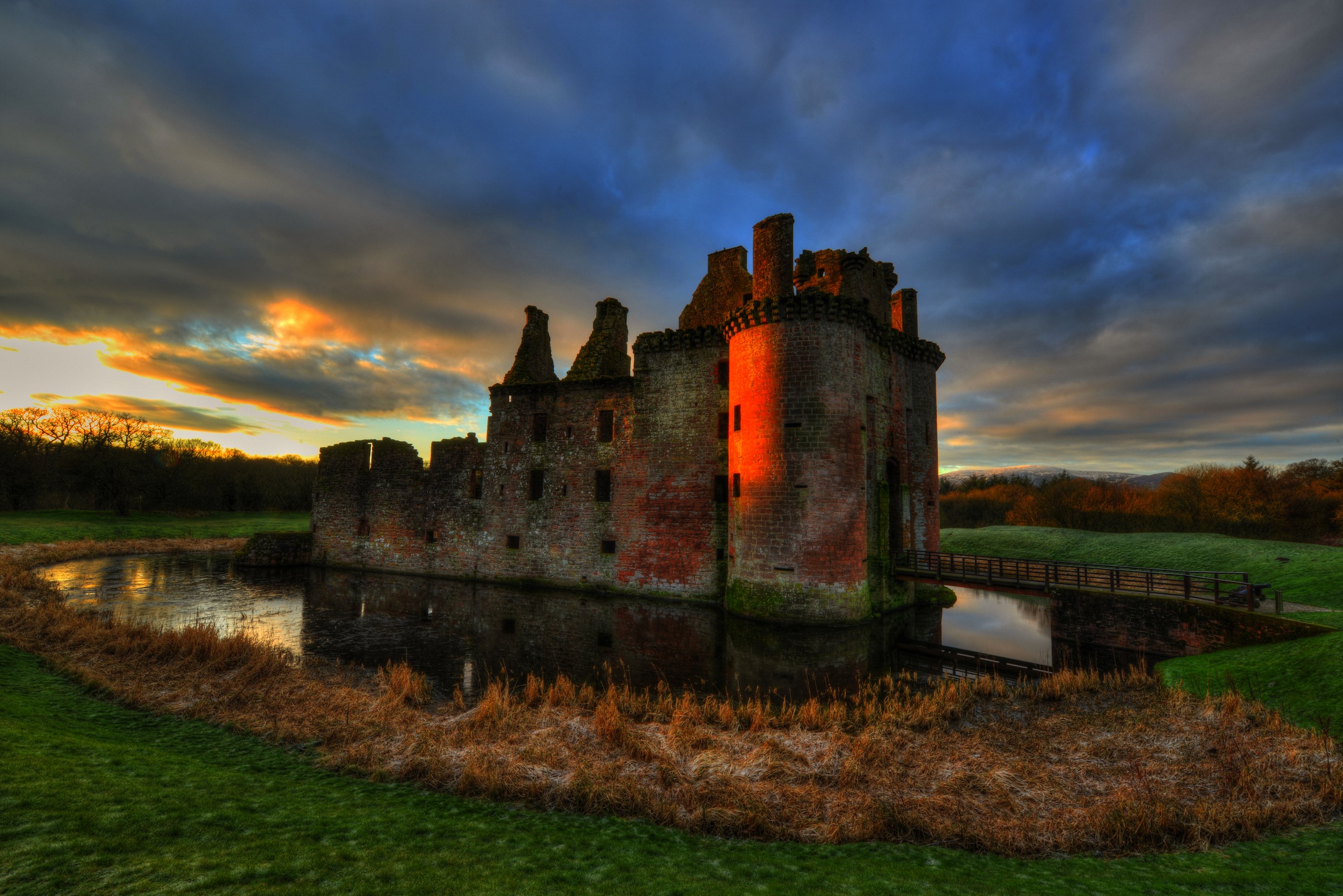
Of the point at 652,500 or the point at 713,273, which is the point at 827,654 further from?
the point at 713,273

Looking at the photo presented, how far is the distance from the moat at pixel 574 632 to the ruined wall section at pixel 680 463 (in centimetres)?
148

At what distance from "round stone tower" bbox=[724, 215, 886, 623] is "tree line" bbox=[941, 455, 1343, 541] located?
1665 inches

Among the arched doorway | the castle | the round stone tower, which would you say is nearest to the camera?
the round stone tower

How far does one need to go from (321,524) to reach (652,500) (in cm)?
2196

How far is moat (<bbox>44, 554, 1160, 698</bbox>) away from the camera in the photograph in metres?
12.9

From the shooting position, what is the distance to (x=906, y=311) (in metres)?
25.3

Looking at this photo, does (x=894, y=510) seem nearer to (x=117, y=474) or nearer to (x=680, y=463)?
(x=680, y=463)

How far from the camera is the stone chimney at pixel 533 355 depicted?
27.3 m

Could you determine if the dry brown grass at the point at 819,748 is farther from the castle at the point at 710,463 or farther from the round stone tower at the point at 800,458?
the castle at the point at 710,463

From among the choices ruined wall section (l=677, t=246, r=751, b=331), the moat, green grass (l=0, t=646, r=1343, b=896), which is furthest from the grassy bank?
ruined wall section (l=677, t=246, r=751, b=331)

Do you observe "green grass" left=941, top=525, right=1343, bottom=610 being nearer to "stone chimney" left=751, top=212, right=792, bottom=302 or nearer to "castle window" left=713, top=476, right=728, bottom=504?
"castle window" left=713, top=476, right=728, bottom=504

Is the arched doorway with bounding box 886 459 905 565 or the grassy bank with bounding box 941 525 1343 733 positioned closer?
the grassy bank with bounding box 941 525 1343 733

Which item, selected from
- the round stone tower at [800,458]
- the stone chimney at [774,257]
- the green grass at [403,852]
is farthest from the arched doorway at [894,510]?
the green grass at [403,852]

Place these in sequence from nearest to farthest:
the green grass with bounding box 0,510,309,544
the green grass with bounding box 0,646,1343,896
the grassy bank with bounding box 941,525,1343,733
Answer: the green grass with bounding box 0,646,1343,896 → the grassy bank with bounding box 941,525,1343,733 → the green grass with bounding box 0,510,309,544
